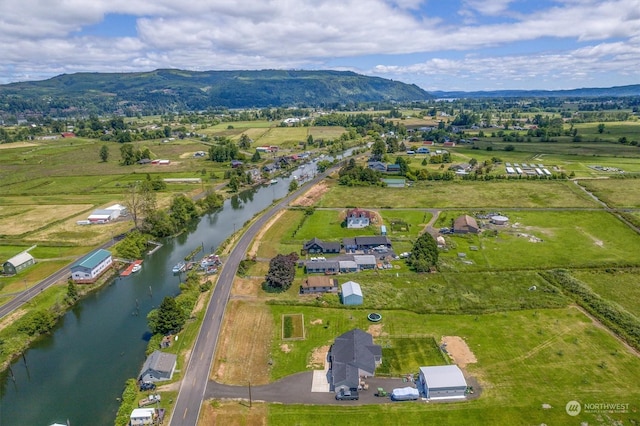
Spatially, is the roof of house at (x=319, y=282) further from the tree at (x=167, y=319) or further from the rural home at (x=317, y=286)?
the tree at (x=167, y=319)

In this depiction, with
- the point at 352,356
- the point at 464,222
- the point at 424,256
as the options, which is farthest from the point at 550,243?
the point at 352,356

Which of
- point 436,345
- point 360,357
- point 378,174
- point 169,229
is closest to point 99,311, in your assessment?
point 169,229

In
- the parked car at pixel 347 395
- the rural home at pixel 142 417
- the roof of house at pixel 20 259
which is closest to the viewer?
the rural home at pixel 142 417

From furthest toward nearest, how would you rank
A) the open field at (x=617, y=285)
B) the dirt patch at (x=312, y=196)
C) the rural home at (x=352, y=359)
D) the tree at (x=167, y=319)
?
the dirt patch at (x=312, y=196), the open field at (x=617, y=285), the tree at (x=167, y=319), the rural home at (x=352, y=359)

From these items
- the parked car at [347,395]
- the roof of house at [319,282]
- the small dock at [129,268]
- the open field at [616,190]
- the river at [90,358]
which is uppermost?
the open field at [616,190]

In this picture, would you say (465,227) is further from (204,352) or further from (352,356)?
(204,352)

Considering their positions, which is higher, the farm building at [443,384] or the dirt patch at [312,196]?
the dirt patch at [312,196]

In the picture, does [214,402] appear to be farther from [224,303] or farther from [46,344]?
[46,344]

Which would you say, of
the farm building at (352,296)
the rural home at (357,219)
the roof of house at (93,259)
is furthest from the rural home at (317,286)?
the roof of house at (93,259)

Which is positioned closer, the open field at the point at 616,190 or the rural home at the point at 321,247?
the rural home at the point at 321,247
